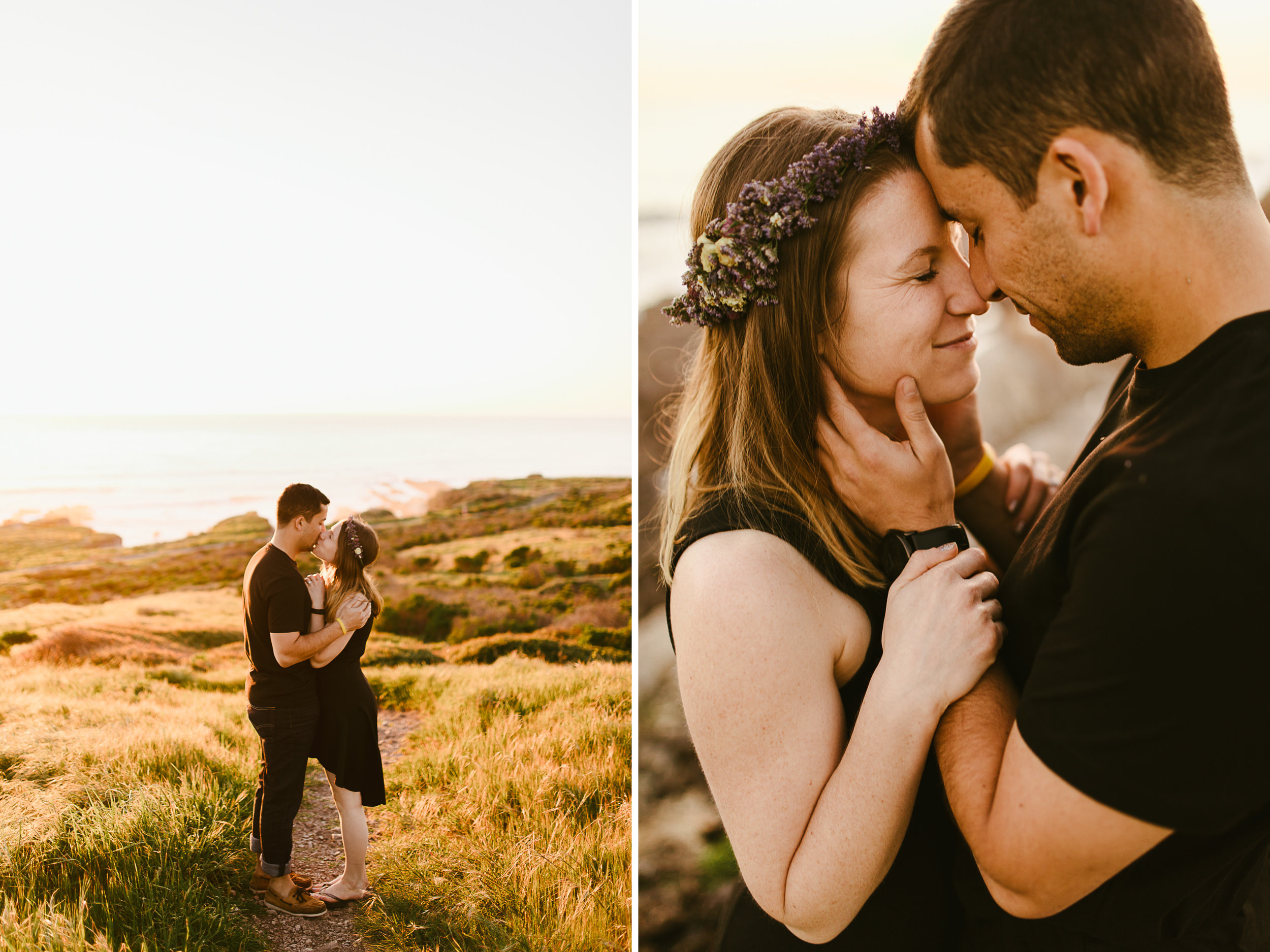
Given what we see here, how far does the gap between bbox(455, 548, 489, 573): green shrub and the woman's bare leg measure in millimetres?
652

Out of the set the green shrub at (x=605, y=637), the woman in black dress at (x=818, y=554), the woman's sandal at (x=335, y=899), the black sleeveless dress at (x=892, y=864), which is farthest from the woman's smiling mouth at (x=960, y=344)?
the woman's sandal at (x=335, y=899)

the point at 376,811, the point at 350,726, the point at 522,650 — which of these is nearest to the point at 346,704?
the point at 350,726

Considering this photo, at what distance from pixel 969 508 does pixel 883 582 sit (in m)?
0.70

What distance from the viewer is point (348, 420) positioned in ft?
6.81

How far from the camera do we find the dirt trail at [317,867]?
6.16 ft

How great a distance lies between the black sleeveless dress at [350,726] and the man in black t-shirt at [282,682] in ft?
0.13

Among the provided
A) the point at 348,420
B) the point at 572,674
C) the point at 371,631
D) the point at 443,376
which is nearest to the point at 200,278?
the point at 348,420

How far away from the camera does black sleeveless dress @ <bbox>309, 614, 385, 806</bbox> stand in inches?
76.9

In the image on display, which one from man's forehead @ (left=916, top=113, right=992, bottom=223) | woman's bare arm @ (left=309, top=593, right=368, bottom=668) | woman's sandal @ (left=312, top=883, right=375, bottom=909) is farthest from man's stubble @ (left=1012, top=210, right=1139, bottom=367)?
woman's sandal @ (left=312, top=883, right=375, bottom=909)

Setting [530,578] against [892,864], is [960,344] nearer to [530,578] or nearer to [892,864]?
[892,864]

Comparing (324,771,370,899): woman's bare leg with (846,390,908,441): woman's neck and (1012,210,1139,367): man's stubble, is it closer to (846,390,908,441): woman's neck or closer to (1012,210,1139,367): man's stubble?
(846,390,908,441): woman's neck

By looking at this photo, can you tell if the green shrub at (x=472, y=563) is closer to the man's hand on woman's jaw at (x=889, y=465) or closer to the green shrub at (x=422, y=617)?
the green shrub at (x=422, y=617)

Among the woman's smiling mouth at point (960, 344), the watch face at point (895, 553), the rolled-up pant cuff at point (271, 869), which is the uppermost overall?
Answer: the woman's smiling mouth at point (960, 344)

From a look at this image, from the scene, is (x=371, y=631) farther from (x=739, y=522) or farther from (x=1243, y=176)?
(x=1243, y=176)
